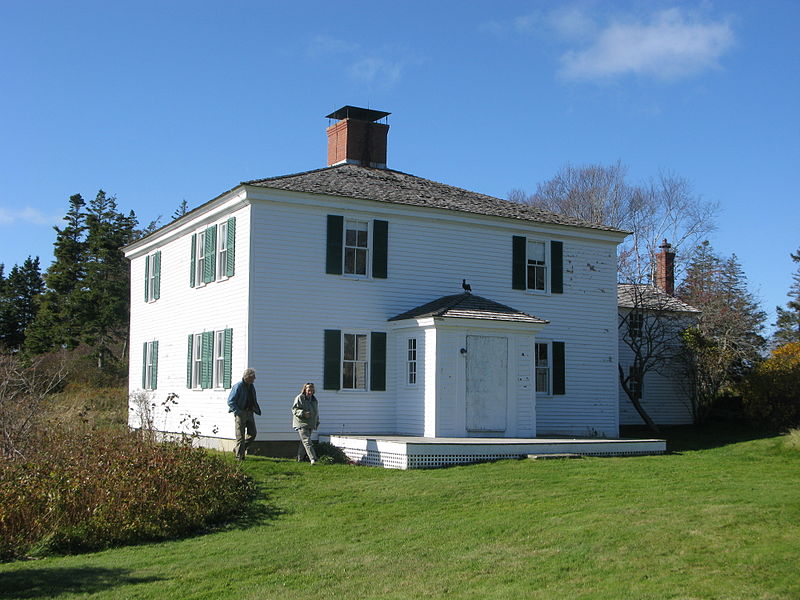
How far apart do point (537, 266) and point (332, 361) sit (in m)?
6.76

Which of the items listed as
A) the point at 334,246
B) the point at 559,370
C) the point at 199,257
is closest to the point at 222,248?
the point at 199,257

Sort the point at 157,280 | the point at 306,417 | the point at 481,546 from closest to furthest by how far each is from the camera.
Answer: the point at 481,546, the point at 306,417, the point at 157,280

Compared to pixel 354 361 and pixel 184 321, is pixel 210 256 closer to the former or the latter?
pixel 184 321

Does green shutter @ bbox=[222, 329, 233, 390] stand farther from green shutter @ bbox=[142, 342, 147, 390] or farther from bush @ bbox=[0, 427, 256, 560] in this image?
green shutter @ bbox=[142, 342, 147, 390]

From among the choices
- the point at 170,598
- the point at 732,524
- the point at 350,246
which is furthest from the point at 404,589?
the point at 350,246

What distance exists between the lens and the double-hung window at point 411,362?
20.5 metres

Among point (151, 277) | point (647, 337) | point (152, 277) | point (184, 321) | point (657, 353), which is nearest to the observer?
point (184, 321)

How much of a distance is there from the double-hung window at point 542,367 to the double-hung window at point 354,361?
506cm

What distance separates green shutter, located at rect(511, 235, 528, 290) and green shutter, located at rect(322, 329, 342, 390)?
5.39 m

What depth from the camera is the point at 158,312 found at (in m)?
26.5

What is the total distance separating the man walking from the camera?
17.7 metres

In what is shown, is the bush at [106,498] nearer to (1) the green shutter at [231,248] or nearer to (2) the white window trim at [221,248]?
(1) the green shutter at [231,248]

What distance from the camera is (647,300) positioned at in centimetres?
2930

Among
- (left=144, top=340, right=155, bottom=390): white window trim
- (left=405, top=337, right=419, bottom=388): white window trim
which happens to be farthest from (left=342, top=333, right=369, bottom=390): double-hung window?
(left=144, top=340, right=155, bottom=390): white window trim
